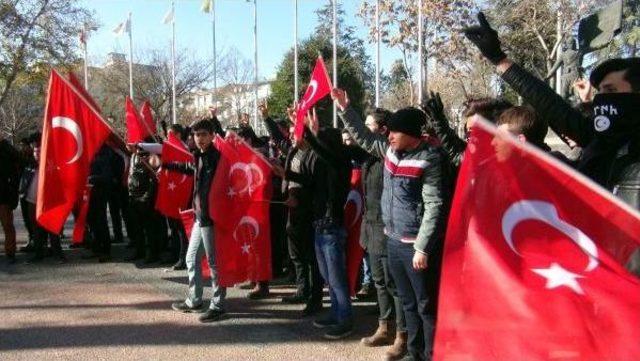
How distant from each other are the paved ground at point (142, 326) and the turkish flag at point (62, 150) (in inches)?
37.9

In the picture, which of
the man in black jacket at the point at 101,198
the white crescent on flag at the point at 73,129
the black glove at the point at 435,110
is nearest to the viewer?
the black glove at the point at 435,110

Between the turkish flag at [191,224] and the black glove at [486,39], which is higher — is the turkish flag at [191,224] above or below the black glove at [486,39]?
below

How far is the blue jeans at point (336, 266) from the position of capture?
520cm

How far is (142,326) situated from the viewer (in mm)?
5465

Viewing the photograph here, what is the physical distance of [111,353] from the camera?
4.74 metres

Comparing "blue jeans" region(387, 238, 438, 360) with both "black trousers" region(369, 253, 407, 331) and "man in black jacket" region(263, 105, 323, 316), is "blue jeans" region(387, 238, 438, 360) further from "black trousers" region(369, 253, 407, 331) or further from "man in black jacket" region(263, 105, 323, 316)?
"man in black jacket" region(263, 105, 323, 316)

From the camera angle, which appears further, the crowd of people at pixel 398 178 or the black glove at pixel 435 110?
the black glove at pixel 435 110

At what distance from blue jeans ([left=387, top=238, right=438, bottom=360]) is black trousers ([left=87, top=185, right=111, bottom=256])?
19.5ft

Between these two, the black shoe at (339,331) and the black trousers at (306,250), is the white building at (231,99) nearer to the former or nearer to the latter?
the black trousers at (306,250)

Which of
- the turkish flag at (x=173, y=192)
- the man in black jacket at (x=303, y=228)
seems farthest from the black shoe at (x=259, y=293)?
the turkish flag at (x=173, y=192)

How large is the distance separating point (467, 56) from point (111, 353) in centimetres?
2640

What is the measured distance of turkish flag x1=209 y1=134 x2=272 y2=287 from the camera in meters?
5.76

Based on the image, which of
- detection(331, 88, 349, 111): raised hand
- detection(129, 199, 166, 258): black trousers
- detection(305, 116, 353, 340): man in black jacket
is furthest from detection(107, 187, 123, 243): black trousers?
detection(331, 88, 349, 111): raised hand

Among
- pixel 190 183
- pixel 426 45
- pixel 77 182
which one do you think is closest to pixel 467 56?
pixel 426 45
